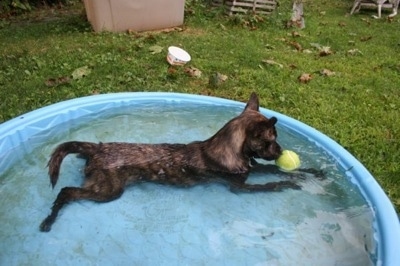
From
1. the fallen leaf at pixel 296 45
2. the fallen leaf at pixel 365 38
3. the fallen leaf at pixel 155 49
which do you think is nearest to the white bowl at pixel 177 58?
the fallen leaf at pixel 155 49

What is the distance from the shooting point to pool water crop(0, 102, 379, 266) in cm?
358

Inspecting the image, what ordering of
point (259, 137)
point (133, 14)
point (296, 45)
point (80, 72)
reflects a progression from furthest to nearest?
point (133, 14), point (296, 45), point (80, 72), point (259, 137)

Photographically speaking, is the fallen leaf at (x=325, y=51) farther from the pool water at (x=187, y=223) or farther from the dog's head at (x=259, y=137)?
the dog's head at (x=259, y=137)

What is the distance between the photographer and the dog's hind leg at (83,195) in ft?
12.8

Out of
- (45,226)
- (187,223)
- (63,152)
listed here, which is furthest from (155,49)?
(45,226)

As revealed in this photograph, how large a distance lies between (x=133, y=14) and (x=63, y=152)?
6622 millimetres

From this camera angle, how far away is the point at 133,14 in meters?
9.91

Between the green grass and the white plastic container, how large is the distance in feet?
1.18

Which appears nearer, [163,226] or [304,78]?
[163,226]

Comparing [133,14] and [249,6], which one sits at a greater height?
[133,14]

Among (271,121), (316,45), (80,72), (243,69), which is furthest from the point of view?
(316,45)

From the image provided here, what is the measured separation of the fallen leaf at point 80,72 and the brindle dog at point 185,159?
3168mm

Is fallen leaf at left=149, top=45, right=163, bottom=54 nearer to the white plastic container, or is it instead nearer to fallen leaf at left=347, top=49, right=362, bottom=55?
the white plastic container

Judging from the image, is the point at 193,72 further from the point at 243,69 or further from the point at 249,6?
the point at 249,6
